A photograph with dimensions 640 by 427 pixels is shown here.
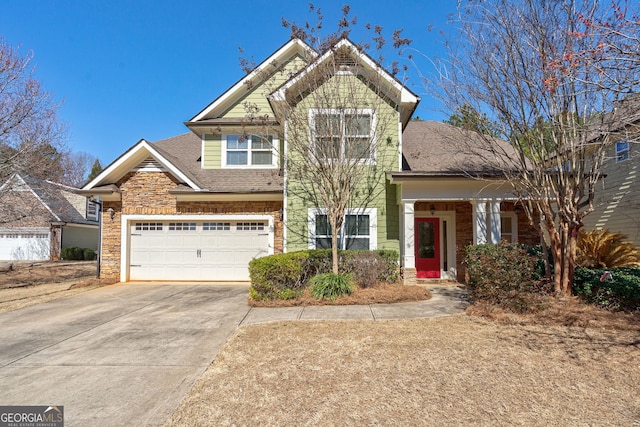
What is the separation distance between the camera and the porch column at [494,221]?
10055 millimetres

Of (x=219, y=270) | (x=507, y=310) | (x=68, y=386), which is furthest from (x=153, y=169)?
(x=507, y=310)

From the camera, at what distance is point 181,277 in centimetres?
1208

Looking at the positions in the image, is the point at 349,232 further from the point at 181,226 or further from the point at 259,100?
the point at 259,100

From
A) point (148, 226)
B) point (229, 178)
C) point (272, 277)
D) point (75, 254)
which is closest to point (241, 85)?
point (229, 178)

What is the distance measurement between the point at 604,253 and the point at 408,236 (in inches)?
196

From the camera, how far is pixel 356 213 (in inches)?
413

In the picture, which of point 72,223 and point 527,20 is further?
point 72,223

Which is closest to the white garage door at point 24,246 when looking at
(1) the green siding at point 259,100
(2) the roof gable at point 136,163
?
(2) the roof gable at point 136,163

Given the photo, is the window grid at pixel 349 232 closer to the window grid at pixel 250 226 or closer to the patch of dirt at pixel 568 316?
the window grid at pixel 250 226

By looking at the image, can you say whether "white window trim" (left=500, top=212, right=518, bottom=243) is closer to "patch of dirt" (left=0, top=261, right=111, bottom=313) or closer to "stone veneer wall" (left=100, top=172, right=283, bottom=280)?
"stone veneer wall" (left=100, top=172, right=283, bottom=280)

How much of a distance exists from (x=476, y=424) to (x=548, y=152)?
663 cm

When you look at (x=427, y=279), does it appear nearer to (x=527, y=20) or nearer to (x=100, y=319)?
(x=527, y=20)

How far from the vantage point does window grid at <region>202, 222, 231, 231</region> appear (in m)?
12.0

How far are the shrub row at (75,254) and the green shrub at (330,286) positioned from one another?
932 inches
